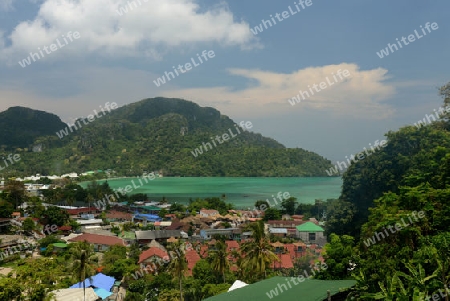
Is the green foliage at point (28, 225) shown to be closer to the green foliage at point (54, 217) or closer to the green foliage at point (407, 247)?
the green foliage at point (54, 217)

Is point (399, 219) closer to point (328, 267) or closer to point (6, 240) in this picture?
point (328, 267)

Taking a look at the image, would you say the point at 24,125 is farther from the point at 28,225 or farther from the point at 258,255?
the point at 258,255

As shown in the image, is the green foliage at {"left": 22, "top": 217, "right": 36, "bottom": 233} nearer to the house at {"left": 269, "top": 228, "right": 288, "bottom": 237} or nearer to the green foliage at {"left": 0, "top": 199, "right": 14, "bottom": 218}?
the green foliage at {"left": 0, "top": 199, "right": 14, "bottom": 218}

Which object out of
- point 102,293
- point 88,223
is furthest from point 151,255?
point 88,223

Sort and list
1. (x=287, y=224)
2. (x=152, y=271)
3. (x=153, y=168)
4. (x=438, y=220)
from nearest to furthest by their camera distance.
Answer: (x=438, y=220) → (x=152, y=271) → (x=287, y=224) → (x=153, y=168)

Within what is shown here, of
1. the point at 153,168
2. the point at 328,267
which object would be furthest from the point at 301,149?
the point at 328,267

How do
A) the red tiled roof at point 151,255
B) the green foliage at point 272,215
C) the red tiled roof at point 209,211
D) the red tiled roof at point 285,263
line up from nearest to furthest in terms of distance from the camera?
the red tiled roof at point 285,263, the red tiled roof at point 151,255, the green foliage at point 272,215, the red tiled roof at point 209,211

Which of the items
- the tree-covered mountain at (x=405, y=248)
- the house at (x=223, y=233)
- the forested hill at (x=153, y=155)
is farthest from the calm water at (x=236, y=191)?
the tree-covered mountain at (x=405, y=248)
